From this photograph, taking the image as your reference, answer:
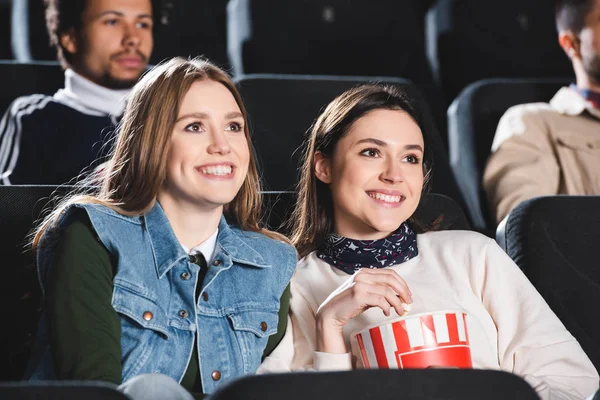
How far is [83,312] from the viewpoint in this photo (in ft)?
3.35

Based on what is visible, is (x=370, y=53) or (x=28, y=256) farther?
(x=370, y=53)

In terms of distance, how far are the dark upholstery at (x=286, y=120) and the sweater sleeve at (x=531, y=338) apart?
553 millimetres

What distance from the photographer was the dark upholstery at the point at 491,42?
91.4 inches

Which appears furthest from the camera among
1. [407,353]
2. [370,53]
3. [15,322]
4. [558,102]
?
[370,53]

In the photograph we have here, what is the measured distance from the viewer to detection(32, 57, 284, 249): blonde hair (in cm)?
116

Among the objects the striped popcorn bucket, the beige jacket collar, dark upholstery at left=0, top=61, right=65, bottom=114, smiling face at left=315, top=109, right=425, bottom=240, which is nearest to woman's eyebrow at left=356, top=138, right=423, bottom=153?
smiling face at left=315, top=109, right=425, bottom=240

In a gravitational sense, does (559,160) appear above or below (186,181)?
below

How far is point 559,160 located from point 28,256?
1115 mm

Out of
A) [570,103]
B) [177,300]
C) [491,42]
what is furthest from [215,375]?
[491,42]

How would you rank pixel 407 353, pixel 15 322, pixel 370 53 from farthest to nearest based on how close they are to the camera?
1. pixel 370 53
2. pixel 15 322
3. pixel 407 353

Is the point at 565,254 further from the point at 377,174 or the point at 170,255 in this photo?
the point at 170,255

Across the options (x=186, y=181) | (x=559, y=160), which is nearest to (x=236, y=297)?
(x=186, y=181)

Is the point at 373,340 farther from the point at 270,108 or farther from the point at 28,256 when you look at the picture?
the point at 270,108

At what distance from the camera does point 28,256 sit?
1.28 m
